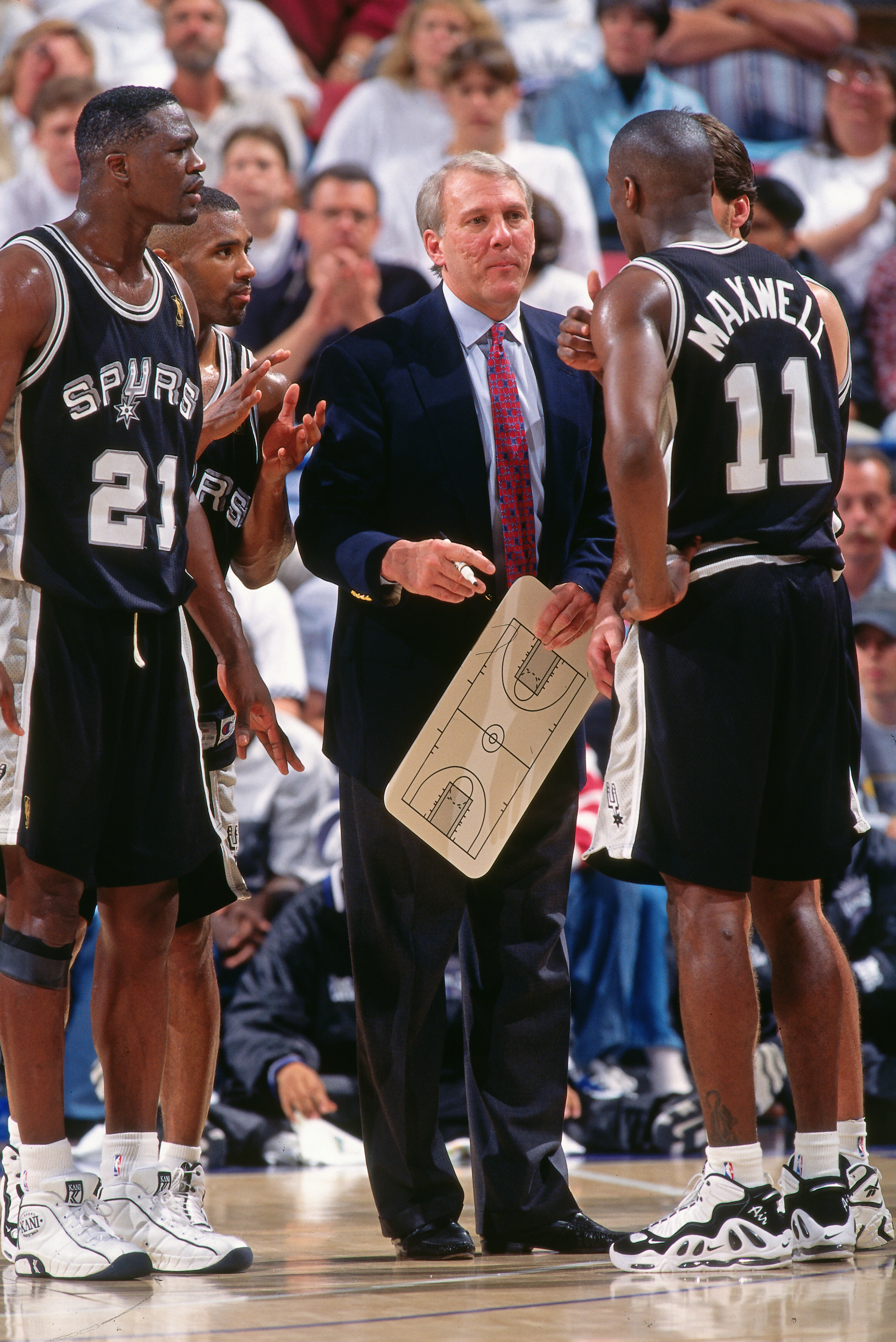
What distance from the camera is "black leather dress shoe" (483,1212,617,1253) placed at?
273 cm

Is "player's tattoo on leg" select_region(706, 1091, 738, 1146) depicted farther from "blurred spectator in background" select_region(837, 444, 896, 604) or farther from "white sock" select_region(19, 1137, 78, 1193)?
"blurred spectator in background" select_region(837, 444, 896, 604)

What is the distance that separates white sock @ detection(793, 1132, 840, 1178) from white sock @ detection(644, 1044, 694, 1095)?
2.36 m

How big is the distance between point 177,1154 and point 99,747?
86 centimetres

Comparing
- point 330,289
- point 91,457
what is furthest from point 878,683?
point 91,457

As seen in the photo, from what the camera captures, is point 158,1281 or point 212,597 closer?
point 158,1281

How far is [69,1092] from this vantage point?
4.71 m

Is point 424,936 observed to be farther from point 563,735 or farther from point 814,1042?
point 814,1042

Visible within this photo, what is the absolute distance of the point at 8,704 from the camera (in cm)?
241

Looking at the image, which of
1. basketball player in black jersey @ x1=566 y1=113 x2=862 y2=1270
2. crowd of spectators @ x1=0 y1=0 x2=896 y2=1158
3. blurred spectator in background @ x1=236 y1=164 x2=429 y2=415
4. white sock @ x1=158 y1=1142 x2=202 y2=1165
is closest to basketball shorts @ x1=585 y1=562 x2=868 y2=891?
basketball player in black jersey @ x1=566 y1=113 x2=862 y2=1270

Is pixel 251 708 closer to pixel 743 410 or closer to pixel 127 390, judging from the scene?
pixel 127 390

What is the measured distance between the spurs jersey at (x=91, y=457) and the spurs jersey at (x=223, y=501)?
34 centimetres

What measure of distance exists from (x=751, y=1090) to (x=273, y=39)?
6.19m

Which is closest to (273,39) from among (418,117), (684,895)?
(418,117)

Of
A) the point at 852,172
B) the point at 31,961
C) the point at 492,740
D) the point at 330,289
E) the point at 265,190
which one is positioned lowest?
the point at 31,961
